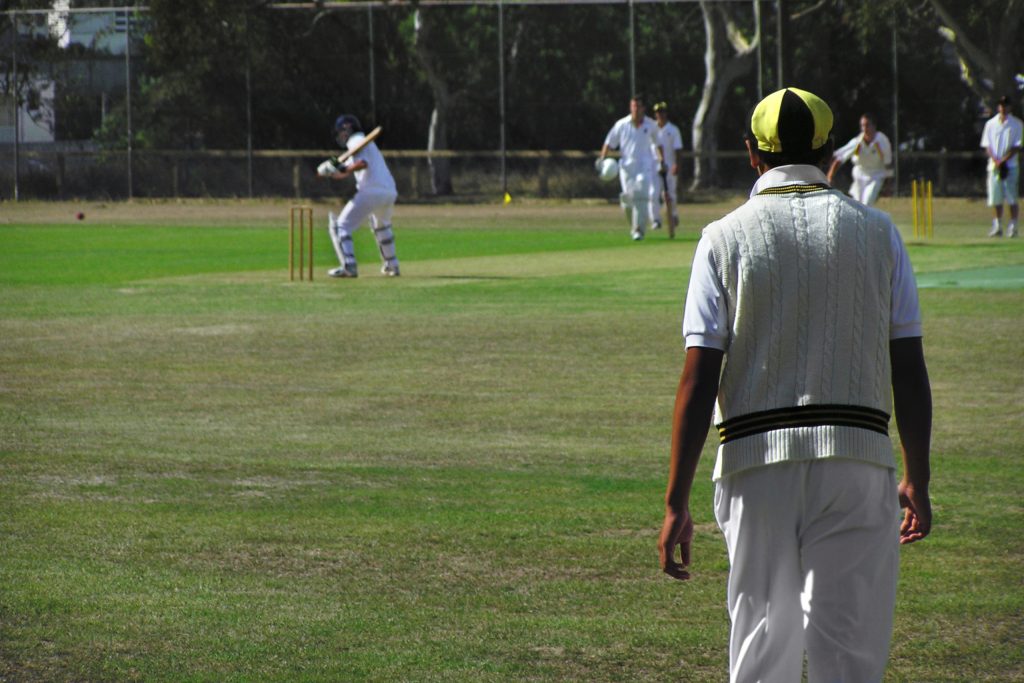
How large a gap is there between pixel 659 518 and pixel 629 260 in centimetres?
1633

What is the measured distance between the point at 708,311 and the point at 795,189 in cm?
37

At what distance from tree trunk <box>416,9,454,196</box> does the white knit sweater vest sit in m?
40.0

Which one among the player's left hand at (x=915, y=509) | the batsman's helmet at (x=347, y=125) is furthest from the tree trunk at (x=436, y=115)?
the player's left hand at (x=915, y=509)

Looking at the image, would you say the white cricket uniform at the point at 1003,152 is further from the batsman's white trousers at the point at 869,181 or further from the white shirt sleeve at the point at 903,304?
the white shirt sleeve at the point at 903,304

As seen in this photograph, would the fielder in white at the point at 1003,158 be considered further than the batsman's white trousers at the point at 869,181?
No

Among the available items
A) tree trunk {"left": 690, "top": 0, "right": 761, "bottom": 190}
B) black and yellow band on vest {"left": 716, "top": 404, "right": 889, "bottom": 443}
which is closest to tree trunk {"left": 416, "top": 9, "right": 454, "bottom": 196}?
tree trunk {"left": 690, "top": 0, "right": 761, "bottom": 190}

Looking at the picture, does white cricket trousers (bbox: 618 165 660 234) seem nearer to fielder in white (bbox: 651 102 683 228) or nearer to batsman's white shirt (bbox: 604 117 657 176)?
batsman's white shirt (bbox: 604 117 657 176)

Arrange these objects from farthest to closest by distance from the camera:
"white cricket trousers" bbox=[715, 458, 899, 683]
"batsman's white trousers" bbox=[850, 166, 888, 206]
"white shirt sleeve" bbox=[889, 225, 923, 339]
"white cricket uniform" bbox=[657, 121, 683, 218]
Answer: "white cricket uniform" bbox=[657, 121, 683, 218] < "batsman's white trousers" bbox=[850, 166, 888, 206] < "white shirt sleeve" bbox=[889, 225, 923, 339] < "white cricket trousers" bbox=[715, 458, 899, 683]

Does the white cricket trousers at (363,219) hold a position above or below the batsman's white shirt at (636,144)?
below

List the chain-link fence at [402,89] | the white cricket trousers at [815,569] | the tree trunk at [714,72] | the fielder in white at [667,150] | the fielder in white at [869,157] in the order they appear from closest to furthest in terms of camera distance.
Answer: the white cricket trousers at [815,569], the fielder in white at [869,157], the fielder in white at [667,150], the chain-link fence at [402,89], the tree trunk at [714,72]

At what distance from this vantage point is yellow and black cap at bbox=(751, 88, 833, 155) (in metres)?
3.94

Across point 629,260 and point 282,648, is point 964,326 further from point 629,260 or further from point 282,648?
point 282,648

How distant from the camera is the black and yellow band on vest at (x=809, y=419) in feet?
12.5

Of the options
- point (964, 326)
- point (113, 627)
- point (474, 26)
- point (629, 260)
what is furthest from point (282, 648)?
point (474, 26)
